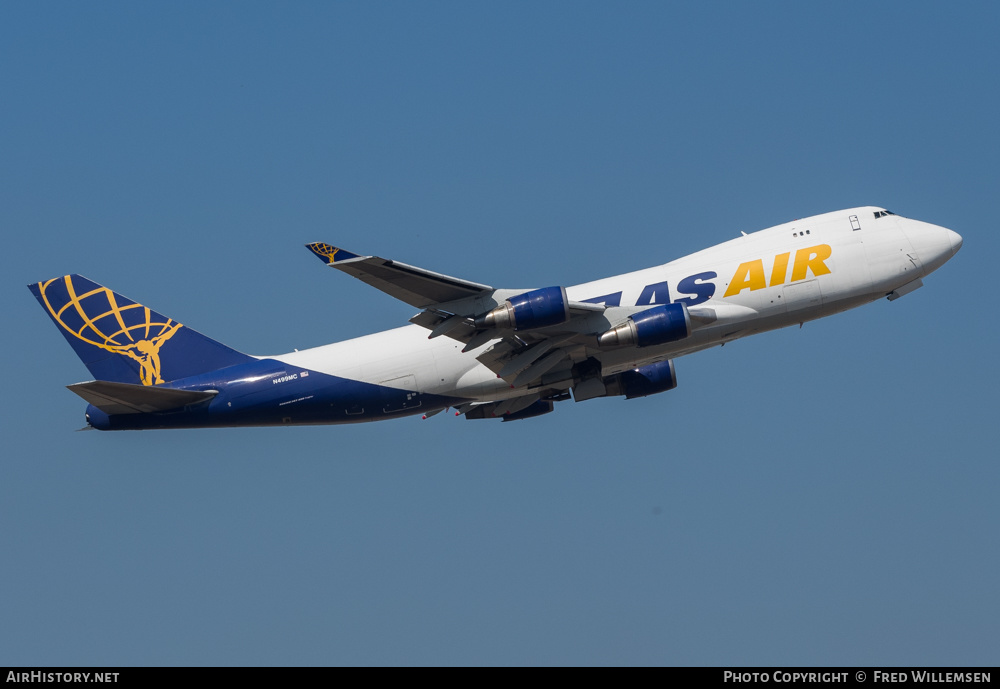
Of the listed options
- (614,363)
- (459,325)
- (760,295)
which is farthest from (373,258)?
(760,295)

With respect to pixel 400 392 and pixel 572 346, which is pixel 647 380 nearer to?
pixel 572 346

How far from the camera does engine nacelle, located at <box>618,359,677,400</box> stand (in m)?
44.5

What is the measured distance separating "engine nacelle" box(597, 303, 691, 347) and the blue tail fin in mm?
15033

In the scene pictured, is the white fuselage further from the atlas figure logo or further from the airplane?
the atlas figure logo

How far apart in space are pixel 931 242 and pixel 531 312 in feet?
53.0

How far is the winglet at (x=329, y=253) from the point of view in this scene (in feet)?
111

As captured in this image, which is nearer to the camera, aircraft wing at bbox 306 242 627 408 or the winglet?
the winglet

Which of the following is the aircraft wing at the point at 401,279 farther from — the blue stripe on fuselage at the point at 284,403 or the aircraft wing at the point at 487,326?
the blue stripe on fuselage at the point at 284,403

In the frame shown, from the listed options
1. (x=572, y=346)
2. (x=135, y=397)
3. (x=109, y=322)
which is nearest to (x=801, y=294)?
(x=572, y=346)

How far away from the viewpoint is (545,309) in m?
37.3

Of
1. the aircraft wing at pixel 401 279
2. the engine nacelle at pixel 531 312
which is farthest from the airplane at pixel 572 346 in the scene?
the aircraft wing at pixel 401 279

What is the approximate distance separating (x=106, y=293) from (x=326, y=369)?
1088cm

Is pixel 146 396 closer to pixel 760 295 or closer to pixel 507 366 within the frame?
pixel 507 366

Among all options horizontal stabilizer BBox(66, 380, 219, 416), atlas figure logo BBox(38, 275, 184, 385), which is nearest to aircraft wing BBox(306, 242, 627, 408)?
horizontal stabilizer BBox(66, 380, 219, 416)
